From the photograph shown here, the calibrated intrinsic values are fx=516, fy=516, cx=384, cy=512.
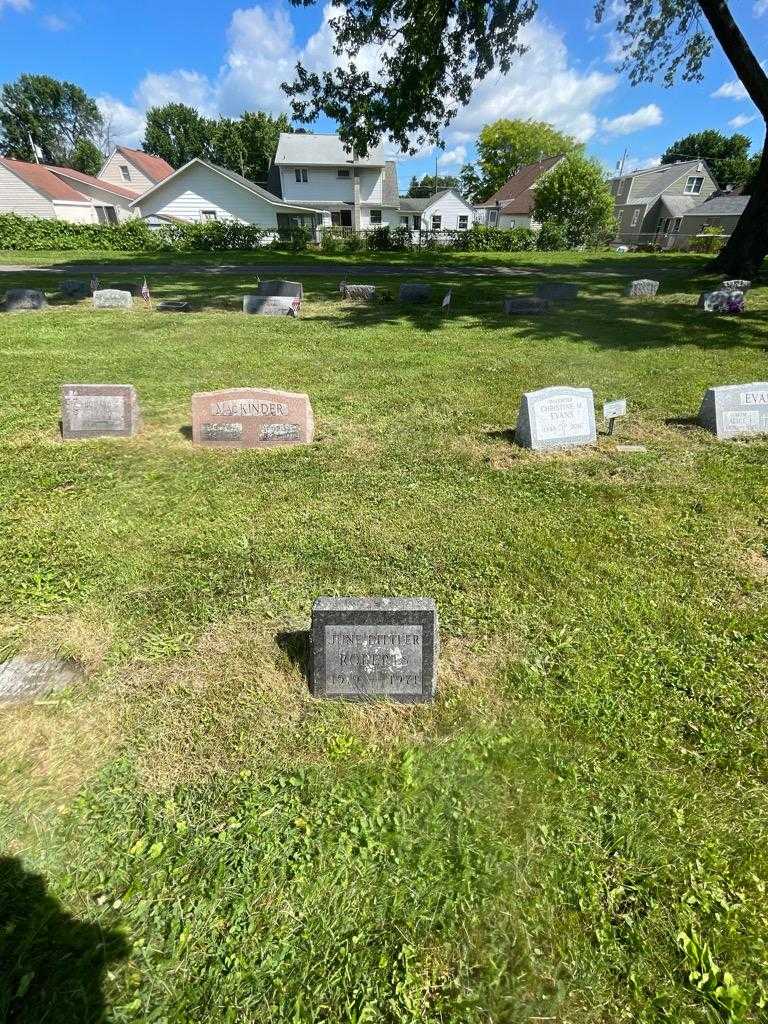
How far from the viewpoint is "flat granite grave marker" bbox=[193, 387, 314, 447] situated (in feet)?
20.9

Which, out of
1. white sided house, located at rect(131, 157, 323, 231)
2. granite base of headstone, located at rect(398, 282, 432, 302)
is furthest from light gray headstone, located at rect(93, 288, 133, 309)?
white sided house, located at rect(131, 157, 323, 231)

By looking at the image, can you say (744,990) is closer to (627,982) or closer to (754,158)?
(627,982)

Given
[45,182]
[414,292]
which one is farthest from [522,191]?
[414,292]

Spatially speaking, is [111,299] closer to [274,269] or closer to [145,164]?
[274,269]

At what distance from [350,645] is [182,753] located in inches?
41.0

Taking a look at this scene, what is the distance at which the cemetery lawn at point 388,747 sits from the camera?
1.95m

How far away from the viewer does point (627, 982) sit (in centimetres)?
192

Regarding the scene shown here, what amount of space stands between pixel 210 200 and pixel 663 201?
4330cm

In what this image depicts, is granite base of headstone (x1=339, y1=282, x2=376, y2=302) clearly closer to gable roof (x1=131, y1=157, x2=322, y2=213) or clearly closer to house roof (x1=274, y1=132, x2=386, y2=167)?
gable roof (x1=131, y1=157, x2=322, y2=213)

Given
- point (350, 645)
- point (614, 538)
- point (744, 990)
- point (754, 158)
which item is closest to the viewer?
point (744, 990)

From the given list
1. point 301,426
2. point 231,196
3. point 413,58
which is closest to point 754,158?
point 231,196

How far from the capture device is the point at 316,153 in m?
40.0

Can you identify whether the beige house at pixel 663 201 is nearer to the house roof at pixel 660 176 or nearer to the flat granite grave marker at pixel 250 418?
the house roof at pixel 660 176

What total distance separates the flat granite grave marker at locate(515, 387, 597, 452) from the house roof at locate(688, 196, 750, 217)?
5386cm
